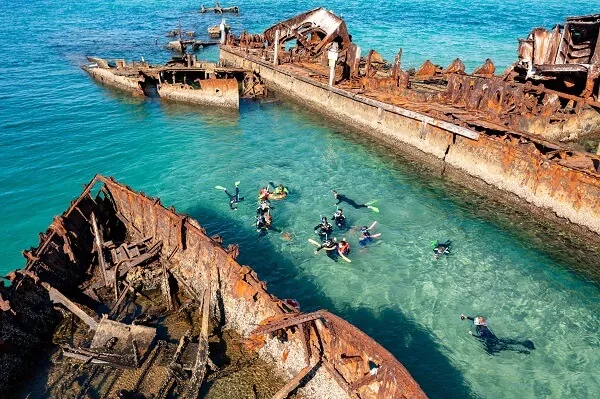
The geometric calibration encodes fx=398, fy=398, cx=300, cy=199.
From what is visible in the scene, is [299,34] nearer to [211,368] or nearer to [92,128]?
[92,128]

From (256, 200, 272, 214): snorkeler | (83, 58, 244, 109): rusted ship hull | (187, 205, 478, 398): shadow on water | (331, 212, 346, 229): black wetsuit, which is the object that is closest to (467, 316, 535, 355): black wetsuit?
(187, 205, 478, 398): shadow on water

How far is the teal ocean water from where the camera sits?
14.3 meters

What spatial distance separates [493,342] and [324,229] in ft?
28.0

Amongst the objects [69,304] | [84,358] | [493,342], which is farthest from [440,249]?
[69,304]

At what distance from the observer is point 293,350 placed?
11.5 metres

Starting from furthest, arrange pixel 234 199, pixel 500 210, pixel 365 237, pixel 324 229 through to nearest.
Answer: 1. pixel 234 199
2. pixel 500 210
3. pixel 324 229
4. pixel 365 237

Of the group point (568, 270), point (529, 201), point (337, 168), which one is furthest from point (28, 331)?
point (529, 201)

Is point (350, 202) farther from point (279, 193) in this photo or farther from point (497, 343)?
point (497, 343)

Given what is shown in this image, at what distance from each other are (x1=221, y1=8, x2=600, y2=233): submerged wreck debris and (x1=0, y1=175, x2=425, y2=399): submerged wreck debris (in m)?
15.5

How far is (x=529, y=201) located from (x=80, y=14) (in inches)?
3947

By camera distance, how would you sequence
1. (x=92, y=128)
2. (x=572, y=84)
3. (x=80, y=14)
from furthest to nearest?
1. (x=80, y=14)
2. (x=92, y=128)
3. (x=572, y=84)

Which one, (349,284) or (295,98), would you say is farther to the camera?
(295,98)

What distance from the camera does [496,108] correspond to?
25.5 m

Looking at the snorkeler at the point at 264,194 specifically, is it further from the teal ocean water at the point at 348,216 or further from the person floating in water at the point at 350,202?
the person floating in water at the point at 350,202
